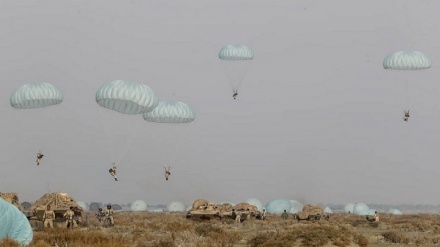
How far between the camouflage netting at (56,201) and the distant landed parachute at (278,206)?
4297 centimetres

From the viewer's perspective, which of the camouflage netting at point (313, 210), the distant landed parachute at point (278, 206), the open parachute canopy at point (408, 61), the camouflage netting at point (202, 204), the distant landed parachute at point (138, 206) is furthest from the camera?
the distant landed parachute at point (138, 206)

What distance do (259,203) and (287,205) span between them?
46.6 feet

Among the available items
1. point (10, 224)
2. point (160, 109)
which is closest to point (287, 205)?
point (160, 109)

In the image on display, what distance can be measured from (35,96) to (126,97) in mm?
7931

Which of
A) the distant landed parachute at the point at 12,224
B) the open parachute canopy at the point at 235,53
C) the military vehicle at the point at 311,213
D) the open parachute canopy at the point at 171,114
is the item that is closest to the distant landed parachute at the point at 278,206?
the military vehicle at the point at 311,213

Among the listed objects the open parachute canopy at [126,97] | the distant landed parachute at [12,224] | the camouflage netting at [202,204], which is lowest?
the distant landed parachute at [12,224]

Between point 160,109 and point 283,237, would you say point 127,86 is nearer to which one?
point 160,109

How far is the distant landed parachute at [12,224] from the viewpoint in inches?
650

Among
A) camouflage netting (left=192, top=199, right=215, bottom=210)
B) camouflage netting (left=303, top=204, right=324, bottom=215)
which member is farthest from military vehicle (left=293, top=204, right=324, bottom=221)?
camouflage netting (left=192, top=199, right=215, bottom=210)

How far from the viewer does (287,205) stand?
252ft

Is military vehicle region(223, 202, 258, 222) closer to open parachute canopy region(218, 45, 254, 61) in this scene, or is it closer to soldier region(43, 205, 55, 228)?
open parachute canopy region(218, 45, 254, 61)

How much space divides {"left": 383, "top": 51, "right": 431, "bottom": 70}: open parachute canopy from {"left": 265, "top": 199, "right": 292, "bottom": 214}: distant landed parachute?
117 feet

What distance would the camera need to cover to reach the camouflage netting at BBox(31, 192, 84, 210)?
116ft

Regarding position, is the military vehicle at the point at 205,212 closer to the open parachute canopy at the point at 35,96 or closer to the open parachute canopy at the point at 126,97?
the open parachute canopy at the point at 126,97
